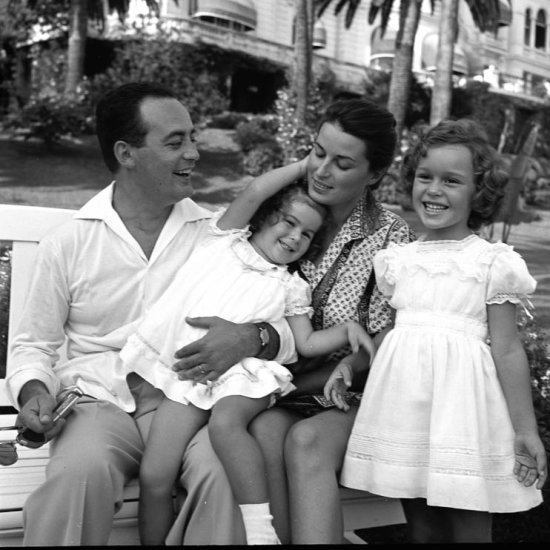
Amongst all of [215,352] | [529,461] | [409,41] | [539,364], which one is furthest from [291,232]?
[409,41]

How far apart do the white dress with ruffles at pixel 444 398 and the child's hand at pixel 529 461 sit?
0.06 feet

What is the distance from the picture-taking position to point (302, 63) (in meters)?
11.0

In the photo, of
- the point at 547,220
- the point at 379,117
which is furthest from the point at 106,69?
the point at 379,117

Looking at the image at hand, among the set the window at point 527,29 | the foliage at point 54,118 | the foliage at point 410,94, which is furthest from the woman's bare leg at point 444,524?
the foliage at point 410,94

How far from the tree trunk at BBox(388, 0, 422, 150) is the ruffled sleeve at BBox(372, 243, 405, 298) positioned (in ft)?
27.6

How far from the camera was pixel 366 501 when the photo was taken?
95.0 inches

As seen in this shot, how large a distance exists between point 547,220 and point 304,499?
432 cm

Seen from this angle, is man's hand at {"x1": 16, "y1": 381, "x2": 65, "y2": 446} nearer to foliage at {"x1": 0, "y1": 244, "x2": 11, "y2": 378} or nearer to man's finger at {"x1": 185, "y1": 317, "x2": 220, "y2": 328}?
man's finger at {"x1": 185, "y1": 317, "x2": 220, "y2": 328}

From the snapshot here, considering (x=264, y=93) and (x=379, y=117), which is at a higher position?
(x=264, y=93)

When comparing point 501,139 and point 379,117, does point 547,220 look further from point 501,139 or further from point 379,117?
point 379,117

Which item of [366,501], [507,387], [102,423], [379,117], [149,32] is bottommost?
[366,501]

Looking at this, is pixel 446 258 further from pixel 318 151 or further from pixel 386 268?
pixel 318 151

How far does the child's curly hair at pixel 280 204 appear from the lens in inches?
96.4

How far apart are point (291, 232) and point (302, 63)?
29.8ft
